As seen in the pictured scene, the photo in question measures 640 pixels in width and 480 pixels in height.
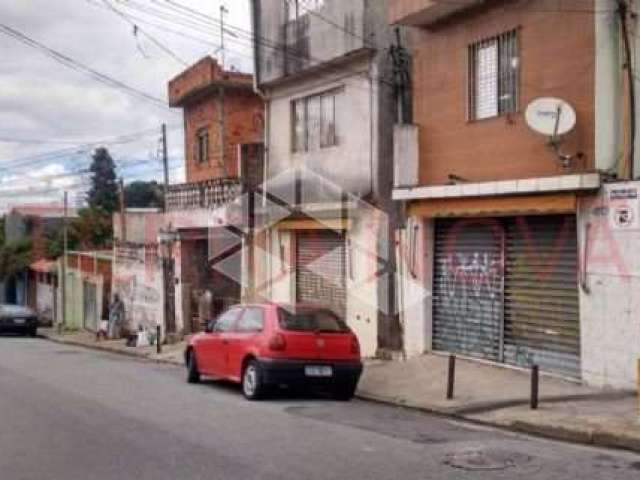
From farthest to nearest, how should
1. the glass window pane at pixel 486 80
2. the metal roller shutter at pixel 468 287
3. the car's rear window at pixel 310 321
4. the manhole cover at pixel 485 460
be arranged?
the metal roller shutter at pixel 468 287 → the glass window pane at pixel 486 80 → the car's rear window at pixel 310 321 → the manhole cover at pixel 485 460

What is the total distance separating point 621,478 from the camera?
8242 mm

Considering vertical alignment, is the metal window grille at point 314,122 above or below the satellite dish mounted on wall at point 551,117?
above

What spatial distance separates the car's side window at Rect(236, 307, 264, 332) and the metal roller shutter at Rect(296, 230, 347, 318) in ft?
17.8

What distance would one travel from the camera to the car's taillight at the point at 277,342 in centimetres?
1398

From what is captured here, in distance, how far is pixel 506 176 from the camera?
50.9ft

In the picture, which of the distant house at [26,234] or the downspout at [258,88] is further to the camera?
the distant house at [26,234]

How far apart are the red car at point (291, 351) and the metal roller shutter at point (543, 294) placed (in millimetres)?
2869

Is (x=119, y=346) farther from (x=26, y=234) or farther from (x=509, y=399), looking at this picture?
(x=26, y=234)

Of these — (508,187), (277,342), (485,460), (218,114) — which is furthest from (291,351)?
(218,114)

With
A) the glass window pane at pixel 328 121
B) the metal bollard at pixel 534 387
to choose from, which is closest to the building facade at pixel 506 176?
the metal bollard at pixel 534 387

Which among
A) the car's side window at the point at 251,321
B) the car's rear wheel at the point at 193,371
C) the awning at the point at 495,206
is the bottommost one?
the car's rear wheel at the point at 193,371

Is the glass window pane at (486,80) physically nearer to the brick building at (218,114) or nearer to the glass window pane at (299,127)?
the glass window pane at (299,127)

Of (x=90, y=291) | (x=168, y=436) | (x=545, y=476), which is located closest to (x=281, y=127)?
(x=168, y=436)

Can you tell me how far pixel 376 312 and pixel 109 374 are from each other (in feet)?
17.6
